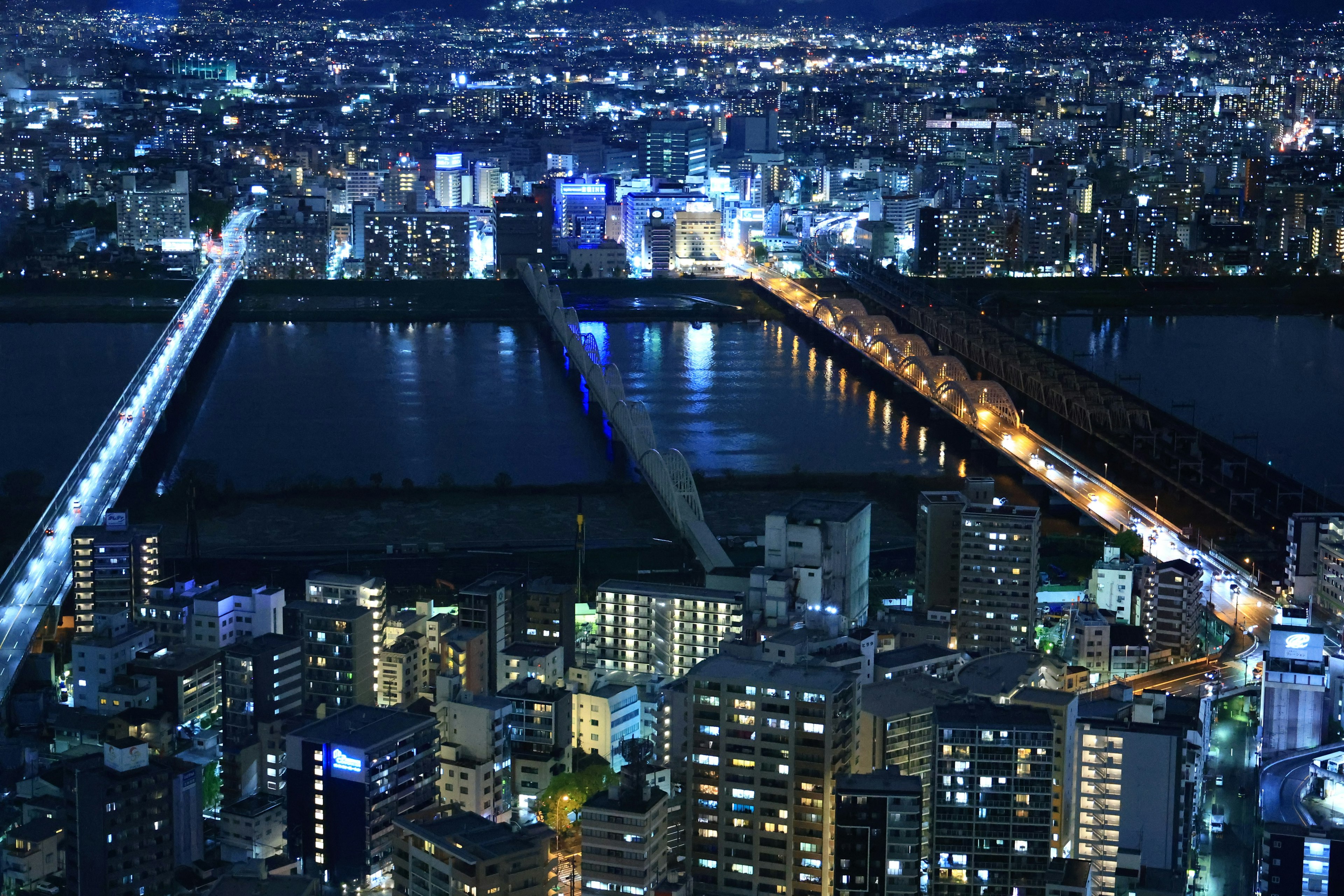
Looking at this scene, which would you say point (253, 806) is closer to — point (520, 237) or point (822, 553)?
point (822, 553)

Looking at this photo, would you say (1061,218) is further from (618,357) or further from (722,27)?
(722,27)

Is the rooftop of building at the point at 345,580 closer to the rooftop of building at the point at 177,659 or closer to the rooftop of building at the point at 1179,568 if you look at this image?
the rooftop of building at the point at 177,659

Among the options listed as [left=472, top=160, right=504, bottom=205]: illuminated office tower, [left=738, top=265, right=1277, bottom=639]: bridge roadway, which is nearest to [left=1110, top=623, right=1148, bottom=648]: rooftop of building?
[left=738, top=265, right=1277, bottom=639]: bridge roadway

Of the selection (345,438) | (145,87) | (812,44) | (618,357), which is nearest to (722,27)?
(812,44)

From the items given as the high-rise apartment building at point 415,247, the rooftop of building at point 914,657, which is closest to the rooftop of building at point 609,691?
the rooftop of building at point 914,657

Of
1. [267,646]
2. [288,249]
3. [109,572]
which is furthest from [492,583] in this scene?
[288,249]

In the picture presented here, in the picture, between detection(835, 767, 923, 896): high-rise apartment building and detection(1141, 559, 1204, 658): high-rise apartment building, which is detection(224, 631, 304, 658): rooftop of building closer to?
detection(835, 767, 923, 896): high-rise apartment building

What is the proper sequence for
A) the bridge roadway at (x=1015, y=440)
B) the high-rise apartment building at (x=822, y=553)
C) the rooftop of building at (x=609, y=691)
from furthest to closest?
1. the bridge roadway at (x=1015, y=440)
2. the high-rise apartment building at (x=822, y=553)
3. the rooftop of building at (x=609, y=691)
